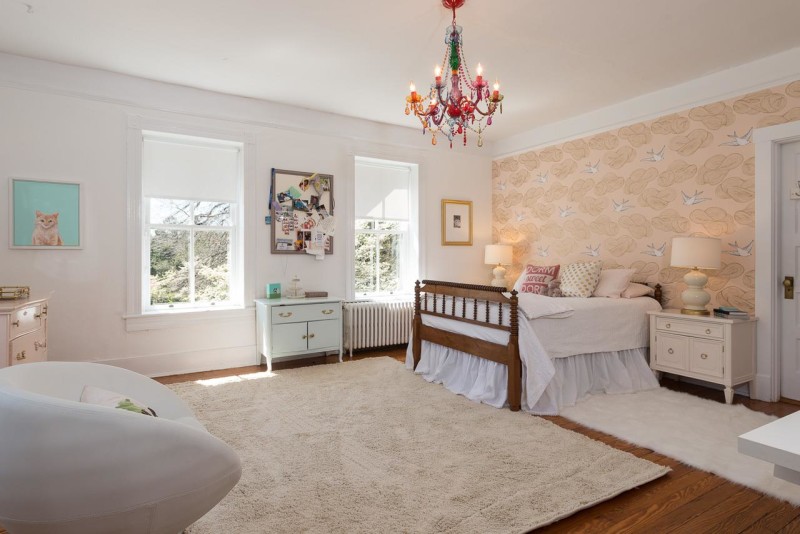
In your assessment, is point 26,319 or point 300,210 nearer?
point 26,319

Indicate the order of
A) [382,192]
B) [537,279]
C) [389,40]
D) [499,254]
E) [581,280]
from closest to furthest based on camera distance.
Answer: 1. [389,40]
2. [581,280]
3. [537,279]
4. [382,192]
5. [499,254]

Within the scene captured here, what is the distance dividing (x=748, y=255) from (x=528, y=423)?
2406 millimetres

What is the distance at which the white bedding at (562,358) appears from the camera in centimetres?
329

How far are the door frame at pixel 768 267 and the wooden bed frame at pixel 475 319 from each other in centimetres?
85

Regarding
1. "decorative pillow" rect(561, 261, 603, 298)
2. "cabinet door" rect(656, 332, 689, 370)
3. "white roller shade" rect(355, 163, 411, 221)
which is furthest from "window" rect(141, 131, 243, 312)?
"cabinet door" rect(656, 332, 689, 370)

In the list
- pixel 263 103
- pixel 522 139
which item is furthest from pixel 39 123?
Answer: pixel 522 139

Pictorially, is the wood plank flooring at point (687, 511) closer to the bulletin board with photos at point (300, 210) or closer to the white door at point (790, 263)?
the white door at point (790, 263)

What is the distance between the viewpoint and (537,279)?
4.89 m

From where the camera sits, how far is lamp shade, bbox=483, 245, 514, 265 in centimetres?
573

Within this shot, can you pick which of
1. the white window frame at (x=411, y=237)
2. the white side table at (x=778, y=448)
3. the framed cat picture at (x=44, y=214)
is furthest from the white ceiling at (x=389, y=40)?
the white side table at (x=778, y=448)

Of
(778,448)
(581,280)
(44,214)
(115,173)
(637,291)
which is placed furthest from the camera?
(581,280)

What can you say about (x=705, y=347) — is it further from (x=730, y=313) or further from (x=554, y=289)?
(x=554, y=289)

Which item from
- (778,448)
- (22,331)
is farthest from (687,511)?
(22,331)

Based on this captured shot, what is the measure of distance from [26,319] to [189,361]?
5.67ft
